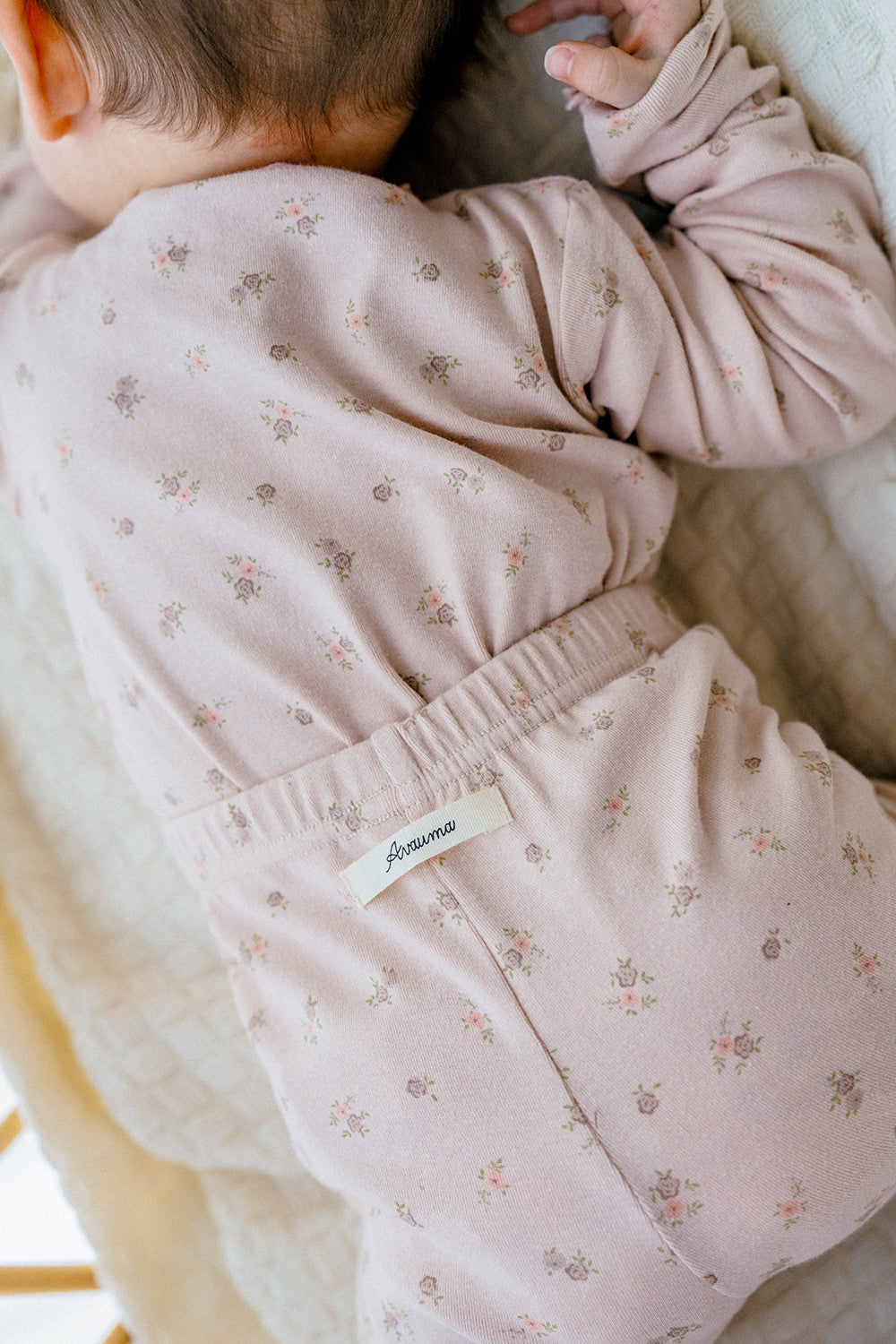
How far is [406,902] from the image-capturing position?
32.3 inches

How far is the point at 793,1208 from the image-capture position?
30.2 inches

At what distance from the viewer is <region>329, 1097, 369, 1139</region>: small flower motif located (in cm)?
82

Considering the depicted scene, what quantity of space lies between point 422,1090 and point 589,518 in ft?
1.57

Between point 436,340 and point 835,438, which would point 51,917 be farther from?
point 835,438

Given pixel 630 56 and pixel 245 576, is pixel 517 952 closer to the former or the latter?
pixel 245 576

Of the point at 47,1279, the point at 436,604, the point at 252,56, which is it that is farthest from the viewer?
the point at 47,1279

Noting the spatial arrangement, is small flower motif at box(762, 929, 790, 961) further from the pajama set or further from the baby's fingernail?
the baby's fingernail

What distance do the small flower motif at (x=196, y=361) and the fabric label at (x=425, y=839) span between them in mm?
398

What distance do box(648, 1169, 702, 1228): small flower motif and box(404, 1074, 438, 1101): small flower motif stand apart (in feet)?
0.57

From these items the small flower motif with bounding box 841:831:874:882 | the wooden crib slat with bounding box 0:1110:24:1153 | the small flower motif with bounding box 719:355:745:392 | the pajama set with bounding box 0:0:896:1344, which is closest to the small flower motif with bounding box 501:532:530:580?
the pajama set with bounding box 0:0:896:1344

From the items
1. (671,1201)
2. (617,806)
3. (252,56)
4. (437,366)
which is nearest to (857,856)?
(617,806)

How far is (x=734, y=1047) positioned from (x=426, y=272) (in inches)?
24.8

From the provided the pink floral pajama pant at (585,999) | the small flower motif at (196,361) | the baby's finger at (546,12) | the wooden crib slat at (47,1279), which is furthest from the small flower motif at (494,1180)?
the baby's finger at (546,12)

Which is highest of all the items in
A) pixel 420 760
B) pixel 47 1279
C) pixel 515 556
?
pixel 515 556
